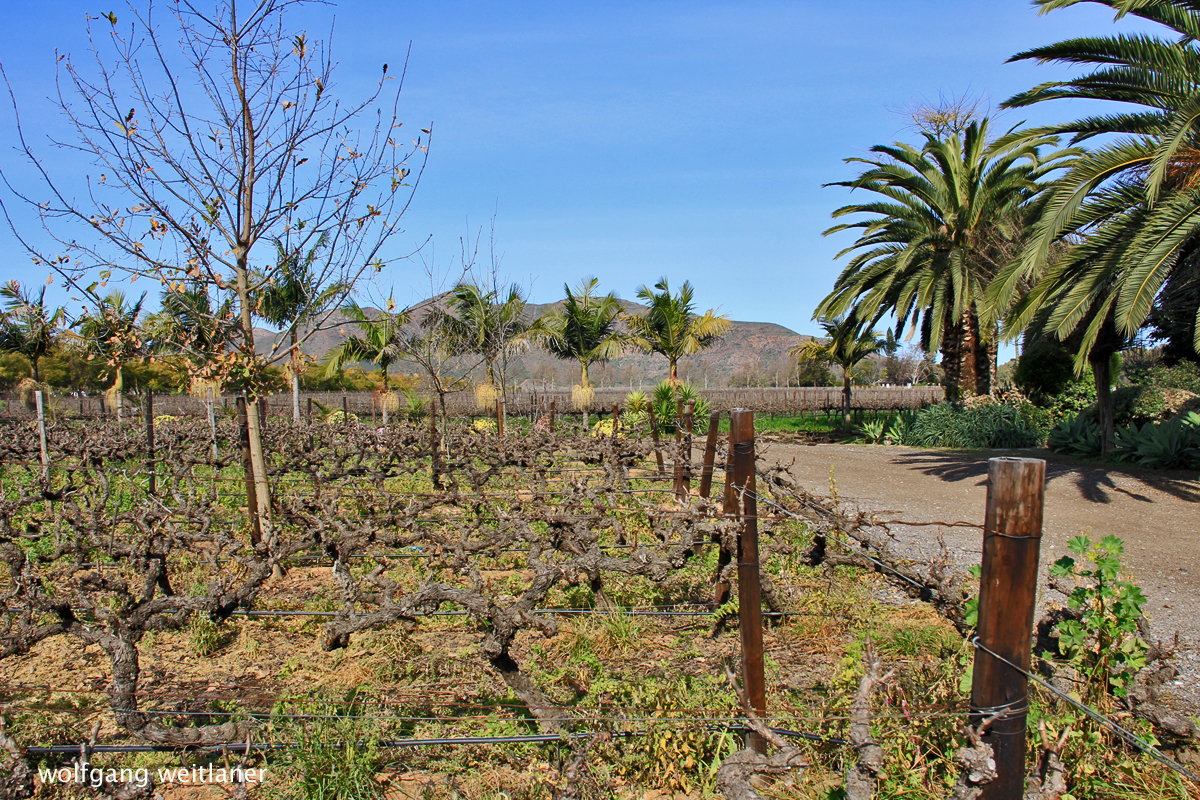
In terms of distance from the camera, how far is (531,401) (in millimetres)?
25984

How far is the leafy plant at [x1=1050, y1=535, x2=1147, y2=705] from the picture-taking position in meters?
2.73

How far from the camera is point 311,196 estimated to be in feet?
19.7

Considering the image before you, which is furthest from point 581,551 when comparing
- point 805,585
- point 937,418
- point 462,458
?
point 937,418

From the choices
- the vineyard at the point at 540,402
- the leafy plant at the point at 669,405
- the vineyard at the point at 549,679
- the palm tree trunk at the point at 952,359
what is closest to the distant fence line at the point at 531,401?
the vineyard at the point at 540,402

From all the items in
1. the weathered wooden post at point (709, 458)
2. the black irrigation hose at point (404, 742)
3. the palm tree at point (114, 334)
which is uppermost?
the palm tree at point (114, 334)

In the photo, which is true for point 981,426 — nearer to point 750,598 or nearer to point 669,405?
point 669,405

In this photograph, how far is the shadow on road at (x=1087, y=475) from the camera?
8.56 m

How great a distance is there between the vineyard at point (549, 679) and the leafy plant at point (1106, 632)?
0.08ft

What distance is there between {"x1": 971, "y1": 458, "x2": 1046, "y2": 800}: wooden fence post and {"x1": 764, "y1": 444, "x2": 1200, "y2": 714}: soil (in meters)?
1.82

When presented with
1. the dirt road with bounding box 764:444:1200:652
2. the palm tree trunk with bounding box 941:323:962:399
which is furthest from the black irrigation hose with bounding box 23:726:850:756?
the palm tree trunk with bounding box 941:323:962:399

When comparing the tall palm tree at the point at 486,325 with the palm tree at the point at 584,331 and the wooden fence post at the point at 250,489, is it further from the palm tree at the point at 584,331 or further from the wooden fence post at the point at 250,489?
the wooden fence post at the point at 250,489

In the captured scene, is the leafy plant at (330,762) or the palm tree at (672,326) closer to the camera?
the leafy plant at (330,762)

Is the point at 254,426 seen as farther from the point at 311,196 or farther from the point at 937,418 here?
the point at 937,418

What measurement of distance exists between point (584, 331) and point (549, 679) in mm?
18437
